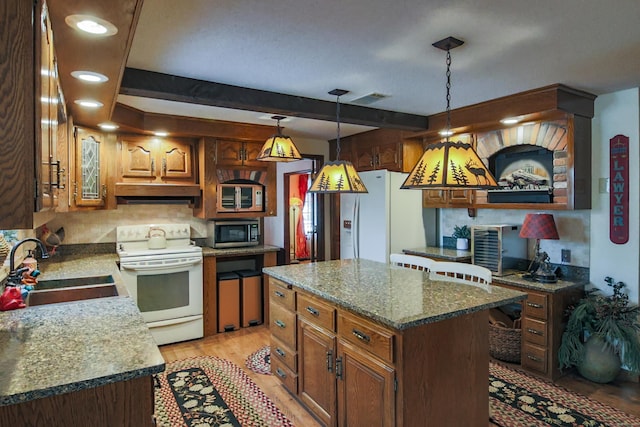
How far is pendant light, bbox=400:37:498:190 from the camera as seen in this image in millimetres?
1976

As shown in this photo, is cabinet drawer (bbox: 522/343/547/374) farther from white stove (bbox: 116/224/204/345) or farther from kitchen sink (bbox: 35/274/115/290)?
kitchen sink (bbox: 35/274/115/290)

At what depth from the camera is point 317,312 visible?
8.00ft

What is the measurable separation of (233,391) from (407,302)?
5.48ft

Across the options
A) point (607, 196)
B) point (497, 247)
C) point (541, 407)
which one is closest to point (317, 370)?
point (541, 407)

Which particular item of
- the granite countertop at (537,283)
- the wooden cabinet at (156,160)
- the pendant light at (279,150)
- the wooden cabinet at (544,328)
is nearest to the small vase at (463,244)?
the granite countertop at (537,283)

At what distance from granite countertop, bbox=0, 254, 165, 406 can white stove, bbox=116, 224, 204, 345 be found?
166cm

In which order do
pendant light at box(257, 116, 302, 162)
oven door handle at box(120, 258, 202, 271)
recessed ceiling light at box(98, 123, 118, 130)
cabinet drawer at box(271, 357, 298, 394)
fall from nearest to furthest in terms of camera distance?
cabinet drawer at box(271, 357, 298, 394) < pendant light at box(257, 116, 302, 162) < recessed ceiling light at box(98, 123, 118, 130) < oven door handle at box(120, 258, 202, 271)

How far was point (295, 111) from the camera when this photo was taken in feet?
10.5

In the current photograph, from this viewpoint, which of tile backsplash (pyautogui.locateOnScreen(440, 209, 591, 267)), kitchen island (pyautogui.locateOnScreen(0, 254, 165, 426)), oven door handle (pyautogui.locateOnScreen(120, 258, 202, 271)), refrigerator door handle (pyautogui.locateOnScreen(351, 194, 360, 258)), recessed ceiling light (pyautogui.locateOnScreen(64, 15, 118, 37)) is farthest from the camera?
refrigerator door handle (pyautogui.locateOnScreen(351, 194, 360, 258))

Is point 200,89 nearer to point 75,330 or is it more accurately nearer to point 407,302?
point 75,330

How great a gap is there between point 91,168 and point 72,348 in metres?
2.70

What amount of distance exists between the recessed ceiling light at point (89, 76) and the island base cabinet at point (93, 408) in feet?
5.16

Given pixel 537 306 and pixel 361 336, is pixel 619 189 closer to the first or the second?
pixel 537 306

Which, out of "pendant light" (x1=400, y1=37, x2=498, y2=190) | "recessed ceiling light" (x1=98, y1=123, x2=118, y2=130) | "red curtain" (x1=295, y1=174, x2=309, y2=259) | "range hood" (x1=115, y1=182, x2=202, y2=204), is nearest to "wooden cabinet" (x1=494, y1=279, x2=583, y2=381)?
"pendant light" (x1=400, y1=37, x2=498, y2=190)
